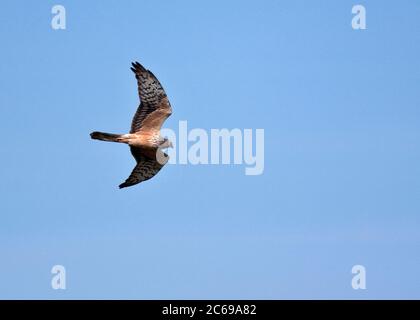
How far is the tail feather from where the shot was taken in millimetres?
23359

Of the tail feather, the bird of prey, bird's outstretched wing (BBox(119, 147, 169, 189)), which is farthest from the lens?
bird's outstretched wing (BBox(119, 147, 169, 189))

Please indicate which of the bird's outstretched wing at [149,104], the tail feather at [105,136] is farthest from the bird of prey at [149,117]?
the tail feather at [105,136]

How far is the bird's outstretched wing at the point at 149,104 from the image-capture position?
2452 centimetres

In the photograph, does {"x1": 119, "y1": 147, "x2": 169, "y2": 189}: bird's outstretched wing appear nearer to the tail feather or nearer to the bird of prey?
the bird of prey

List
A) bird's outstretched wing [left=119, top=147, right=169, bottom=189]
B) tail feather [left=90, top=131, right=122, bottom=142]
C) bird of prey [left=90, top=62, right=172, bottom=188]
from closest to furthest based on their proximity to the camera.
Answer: tail feather [left=90, top=131, right=122, bottom=142] < bird of prey [left=90, top=62, right=172, bottom=188] < bird's outstretched wing [left=119, top=147, right=169, bottom=189]

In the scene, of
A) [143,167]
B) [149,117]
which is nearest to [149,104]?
[149,117]

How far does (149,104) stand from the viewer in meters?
24.6

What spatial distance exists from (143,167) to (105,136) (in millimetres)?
1829

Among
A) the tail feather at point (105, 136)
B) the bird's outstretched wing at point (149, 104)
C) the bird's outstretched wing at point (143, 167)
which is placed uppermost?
the bird's outstretched wing at point (149, 104)

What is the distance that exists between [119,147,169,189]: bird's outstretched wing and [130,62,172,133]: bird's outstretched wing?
1.95ft

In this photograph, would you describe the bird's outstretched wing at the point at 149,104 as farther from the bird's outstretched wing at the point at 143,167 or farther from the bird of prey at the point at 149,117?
the bird's outstretched wing at the point at 143,167

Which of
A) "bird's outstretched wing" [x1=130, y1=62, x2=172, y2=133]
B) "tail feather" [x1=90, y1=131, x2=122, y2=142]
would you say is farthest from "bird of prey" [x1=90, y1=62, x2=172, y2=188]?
"tail feather" [x1=90, y1=131, x2=122, y2=142]

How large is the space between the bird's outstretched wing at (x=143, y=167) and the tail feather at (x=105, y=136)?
96cm
